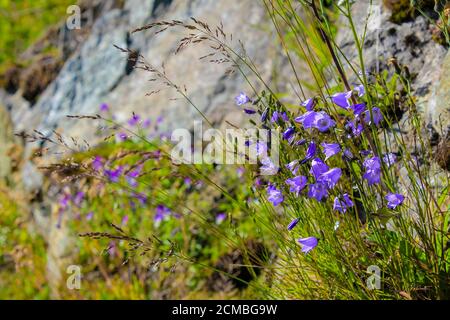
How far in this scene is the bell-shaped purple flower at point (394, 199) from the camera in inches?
85.0

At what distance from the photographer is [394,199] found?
2172mm

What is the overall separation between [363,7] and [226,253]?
1869 mm

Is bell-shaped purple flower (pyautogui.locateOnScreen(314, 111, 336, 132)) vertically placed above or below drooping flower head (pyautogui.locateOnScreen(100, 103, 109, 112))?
below

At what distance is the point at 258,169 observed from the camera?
254 centimetres

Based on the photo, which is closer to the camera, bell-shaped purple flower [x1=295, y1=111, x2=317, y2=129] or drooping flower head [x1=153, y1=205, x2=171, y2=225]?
bell-shaped purple flower [x1=295, y1=111, x2=317, y2=129]

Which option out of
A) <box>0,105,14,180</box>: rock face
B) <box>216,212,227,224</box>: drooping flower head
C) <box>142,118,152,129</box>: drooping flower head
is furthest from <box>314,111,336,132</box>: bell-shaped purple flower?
<box>0,105,14,180</box>: rock face

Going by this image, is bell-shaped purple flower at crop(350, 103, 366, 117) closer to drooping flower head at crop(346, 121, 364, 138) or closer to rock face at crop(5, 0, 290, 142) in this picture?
drooping flower head at crop(346, 121, 364, 138)

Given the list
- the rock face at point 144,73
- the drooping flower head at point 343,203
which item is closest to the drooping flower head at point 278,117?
the drooping flower head at point 343,203

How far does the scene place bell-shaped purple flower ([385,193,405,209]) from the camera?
216 centimetres

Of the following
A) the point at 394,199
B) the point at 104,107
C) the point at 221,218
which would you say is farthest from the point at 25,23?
the point at 394,199

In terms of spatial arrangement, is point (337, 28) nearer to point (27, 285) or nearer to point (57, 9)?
point (27, 285)

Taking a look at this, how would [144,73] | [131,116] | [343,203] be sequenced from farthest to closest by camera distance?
[144,73] < [131,116] < [343,203]

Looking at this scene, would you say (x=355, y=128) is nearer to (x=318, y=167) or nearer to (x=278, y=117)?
(x=318, y=167)
